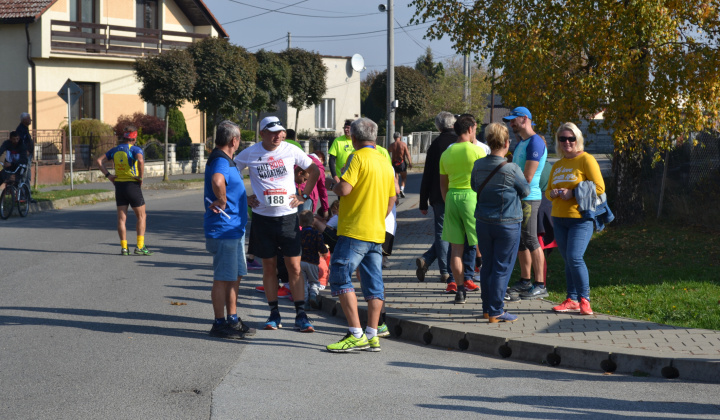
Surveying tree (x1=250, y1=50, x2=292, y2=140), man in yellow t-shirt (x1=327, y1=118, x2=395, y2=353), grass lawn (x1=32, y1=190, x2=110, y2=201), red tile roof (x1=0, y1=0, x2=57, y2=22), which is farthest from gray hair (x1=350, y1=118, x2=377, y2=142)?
tree (x1=250, y1=50, x2=292, y2=140)

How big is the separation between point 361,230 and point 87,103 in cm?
3003

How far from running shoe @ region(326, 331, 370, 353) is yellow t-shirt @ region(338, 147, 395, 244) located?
85 centimetres

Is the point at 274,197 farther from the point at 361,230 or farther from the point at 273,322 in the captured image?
the point at 273,322

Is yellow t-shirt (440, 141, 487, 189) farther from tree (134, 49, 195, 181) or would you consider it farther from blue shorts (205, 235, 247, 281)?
tree (134, 49, 195, 181)

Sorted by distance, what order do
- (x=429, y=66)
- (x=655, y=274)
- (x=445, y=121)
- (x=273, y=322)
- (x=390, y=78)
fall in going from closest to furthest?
(x=273, y=322) → (x=445, y=121) → (x=655, y=274) → (x=390, y=78) → (x=429, y=66)

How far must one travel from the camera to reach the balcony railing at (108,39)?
105ft

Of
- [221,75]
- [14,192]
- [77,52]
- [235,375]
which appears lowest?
[235,375]

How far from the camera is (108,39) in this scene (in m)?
33.7

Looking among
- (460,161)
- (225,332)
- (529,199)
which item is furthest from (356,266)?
(529,199)

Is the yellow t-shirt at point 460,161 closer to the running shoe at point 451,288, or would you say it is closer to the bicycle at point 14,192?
Result: the running shoe at point 451,288

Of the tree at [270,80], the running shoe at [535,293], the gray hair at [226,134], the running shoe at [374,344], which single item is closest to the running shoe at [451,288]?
the running shoe at [535,293]

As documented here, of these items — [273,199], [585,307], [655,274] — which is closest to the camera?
[273,199]

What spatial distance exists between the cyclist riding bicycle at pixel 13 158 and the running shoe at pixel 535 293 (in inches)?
461

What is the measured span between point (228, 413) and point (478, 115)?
52.1m
